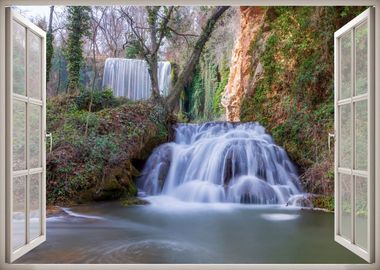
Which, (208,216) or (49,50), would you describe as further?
(49,50)

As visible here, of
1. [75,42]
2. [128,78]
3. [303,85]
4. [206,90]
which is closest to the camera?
[303,85]

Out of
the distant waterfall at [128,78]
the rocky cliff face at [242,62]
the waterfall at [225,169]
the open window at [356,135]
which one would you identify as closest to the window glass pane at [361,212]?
the open window at [356,135]

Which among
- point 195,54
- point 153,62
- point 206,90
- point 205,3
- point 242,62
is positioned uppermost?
point 195,54

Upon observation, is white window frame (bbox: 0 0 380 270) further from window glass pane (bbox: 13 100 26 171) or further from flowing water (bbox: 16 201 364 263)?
flowing water (bbox: 16 201 364 263)

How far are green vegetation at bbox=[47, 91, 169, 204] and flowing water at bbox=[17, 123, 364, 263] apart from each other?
0.35m

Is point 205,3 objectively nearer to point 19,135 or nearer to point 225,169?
point 19,135

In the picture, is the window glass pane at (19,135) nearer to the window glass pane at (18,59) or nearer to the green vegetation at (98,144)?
the window glass pane at (18,59)

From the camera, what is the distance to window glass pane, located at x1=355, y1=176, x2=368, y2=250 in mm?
2449

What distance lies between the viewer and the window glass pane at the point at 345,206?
8.96 feet

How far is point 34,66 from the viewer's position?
2775mm

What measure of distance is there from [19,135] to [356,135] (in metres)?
2.01

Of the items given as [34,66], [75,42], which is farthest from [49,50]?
[34,66]

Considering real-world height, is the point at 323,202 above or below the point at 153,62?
below

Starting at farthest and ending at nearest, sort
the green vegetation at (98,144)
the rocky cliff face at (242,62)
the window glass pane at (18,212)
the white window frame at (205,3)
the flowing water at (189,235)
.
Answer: the rocky cliff face at (242,62) < the green vegetation at (98,144) < the flowing water at (189,235) < the window glass pane at (18,212) < the white window frame at (205,3)
